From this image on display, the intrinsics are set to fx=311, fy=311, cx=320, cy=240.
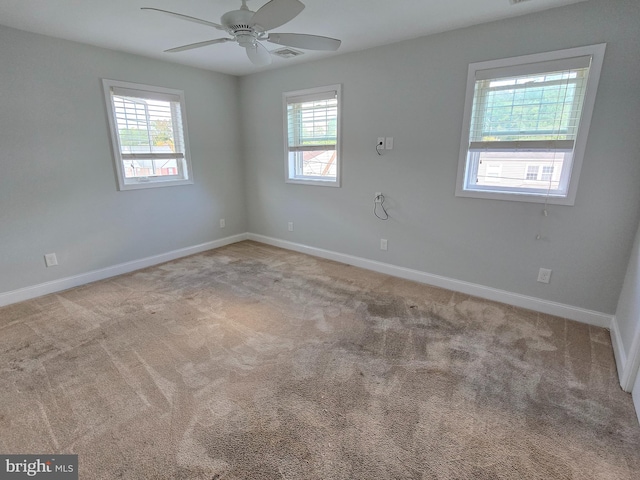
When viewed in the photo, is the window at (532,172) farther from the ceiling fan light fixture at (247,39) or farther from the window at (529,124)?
the ceiling fan light fixture at (247,39)

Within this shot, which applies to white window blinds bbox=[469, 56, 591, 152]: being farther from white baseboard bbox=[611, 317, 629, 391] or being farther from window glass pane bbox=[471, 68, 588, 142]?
white baseboard bbox=[611, 317, 629, 391]

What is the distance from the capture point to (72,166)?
3.07 m

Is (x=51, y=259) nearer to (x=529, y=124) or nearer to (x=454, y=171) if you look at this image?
(x=454, y=171)

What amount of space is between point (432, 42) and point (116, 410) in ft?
11.9

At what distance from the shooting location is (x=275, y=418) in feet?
5.38

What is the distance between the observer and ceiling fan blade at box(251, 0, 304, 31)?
1.67m

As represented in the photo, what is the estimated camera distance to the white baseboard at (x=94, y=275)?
9.54ft

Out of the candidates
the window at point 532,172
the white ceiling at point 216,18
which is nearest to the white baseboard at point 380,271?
the window at point 532,172

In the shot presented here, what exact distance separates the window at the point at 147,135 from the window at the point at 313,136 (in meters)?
1.32

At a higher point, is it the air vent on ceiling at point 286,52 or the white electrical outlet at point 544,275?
the air vent on ceiling at point 286,52

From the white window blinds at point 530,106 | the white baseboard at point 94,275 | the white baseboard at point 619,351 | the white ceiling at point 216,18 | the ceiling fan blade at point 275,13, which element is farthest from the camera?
the white baseboard at point 94,275

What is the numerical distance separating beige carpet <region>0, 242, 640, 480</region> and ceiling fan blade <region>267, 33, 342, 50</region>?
81.8 inches

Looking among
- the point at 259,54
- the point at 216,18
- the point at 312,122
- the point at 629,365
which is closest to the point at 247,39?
the point at 259,54

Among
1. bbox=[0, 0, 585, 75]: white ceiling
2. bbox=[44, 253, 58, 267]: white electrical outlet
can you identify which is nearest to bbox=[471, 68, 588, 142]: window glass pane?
bbox=[0, 0, 585, 75]: white ceiling
